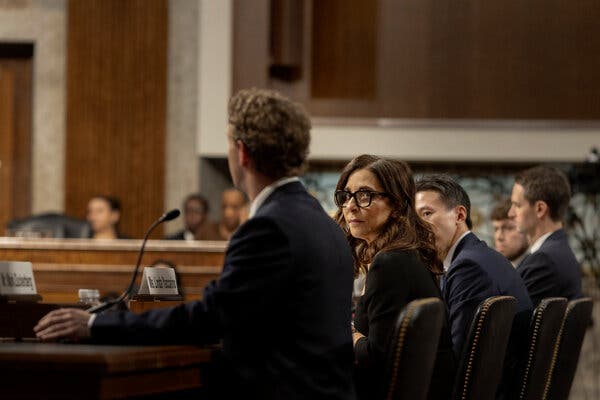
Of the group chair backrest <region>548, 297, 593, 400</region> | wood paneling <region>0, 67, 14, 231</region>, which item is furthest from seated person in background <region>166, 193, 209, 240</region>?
chair backrest <region>548, 297, 593, 400</region>

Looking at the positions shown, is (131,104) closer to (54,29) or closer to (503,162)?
→ (54,29)

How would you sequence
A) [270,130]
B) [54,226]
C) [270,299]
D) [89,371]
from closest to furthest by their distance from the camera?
[89,371] < [270,299] < [270,130] < [54,226]

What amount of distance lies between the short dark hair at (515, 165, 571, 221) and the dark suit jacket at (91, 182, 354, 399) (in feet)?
9.04

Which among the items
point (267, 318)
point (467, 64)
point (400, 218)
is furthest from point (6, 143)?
point (267, 318)

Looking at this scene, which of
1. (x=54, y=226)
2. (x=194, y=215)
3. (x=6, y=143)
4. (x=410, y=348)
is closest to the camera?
(x=410, y=348)

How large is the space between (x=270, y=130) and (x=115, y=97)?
7765 millimetres

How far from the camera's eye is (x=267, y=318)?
8.84 ft

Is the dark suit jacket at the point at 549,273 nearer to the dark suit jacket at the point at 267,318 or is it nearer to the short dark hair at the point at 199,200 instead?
the dark suit jacket at the point at 267,318

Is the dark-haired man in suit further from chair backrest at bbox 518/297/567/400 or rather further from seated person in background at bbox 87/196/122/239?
seated person in background at bbox 87/196/122/239

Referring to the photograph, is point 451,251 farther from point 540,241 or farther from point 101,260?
point 101,260

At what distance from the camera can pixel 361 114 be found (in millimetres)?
10094

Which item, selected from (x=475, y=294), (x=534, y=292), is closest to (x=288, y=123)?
(x=475, y=294)

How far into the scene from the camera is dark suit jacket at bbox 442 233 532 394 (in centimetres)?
401

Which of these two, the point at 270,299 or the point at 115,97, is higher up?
the point at 115,97
